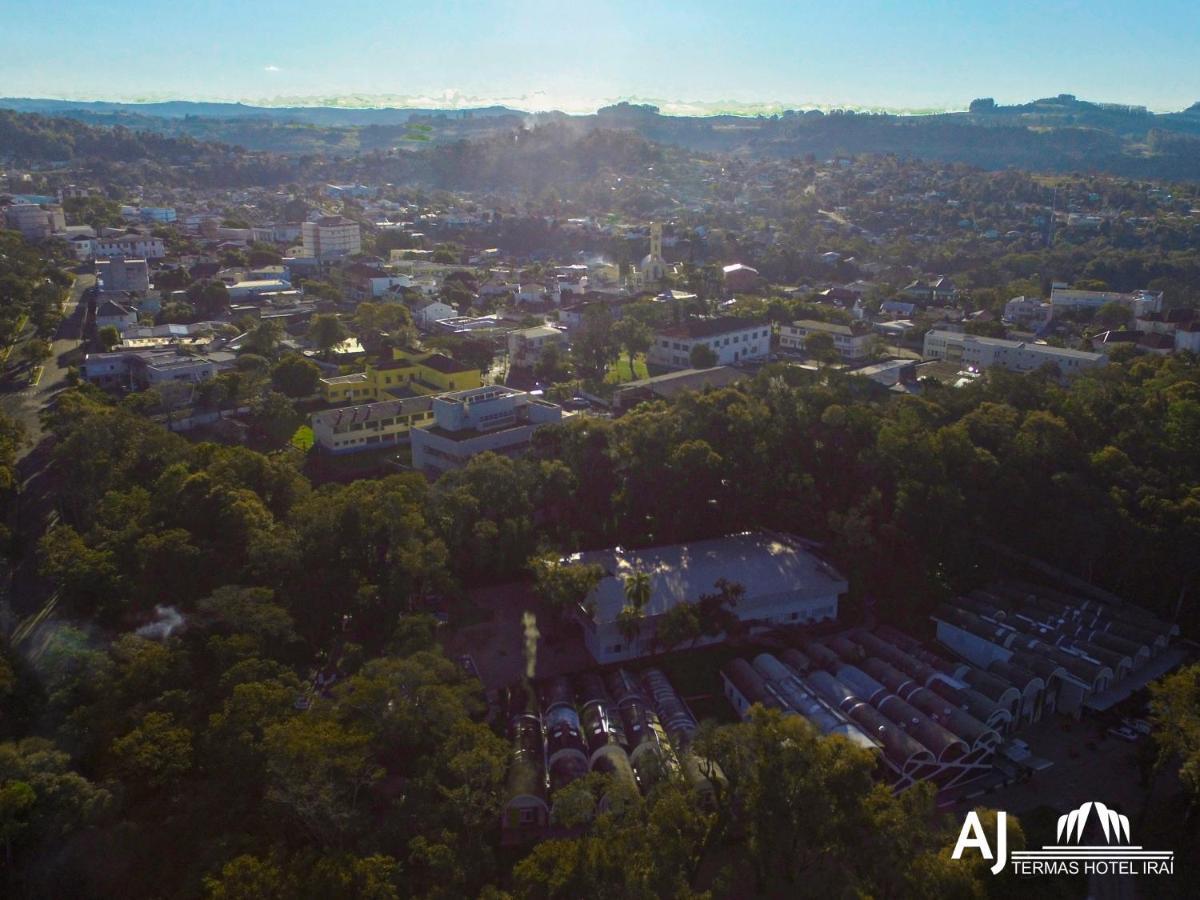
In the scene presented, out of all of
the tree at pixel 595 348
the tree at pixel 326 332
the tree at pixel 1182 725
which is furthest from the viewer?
the tree at pixel 326 332

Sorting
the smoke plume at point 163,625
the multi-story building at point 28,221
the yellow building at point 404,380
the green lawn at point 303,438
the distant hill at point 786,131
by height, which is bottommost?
the green lawn at point 303,438

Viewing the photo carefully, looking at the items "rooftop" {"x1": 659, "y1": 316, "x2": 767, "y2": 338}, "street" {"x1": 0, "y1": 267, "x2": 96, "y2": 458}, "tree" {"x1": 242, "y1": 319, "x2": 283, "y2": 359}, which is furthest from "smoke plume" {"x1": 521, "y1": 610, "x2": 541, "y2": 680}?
"rooftop" {"x1": 659, "y1": 316, "x2": 767, "y2": 338}

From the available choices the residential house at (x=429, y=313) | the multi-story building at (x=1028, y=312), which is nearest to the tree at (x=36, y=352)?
the residential house at (x=429, y=313)

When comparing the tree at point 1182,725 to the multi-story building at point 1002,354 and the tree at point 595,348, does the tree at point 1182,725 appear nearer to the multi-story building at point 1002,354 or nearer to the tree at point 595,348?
the multi-story building at point 1002,354

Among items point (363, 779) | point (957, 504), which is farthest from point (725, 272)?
point (363, 779)

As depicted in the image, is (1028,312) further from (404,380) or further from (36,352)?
(36,352)

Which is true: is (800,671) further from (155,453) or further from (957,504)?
(155,453)

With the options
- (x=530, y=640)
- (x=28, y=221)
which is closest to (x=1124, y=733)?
(x=530, y=640)
